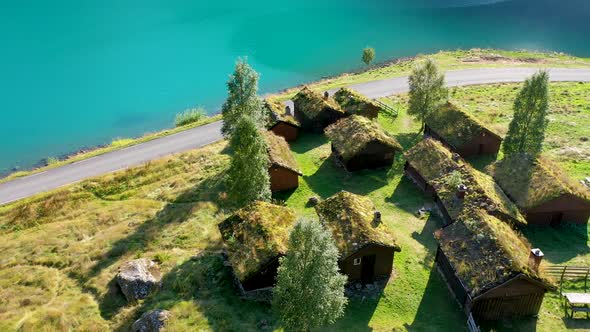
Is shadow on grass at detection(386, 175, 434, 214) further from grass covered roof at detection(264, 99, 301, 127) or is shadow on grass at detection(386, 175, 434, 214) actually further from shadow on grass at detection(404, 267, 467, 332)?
grass covered roof at detection(264, 99, 301, 127)

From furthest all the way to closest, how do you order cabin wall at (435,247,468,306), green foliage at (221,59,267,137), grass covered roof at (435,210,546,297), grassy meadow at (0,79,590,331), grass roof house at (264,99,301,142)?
grass roof house at (264,99,301,142), green foliage at (221,59,267,137), cabin wall at (435,247,468,306), grassy meadow at (0,79,590,331), grass covered roof at (435,210,546,297)

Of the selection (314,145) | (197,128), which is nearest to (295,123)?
(314,145)

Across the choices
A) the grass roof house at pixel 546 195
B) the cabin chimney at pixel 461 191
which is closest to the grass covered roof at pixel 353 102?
the grass roof house at pixel 546 195

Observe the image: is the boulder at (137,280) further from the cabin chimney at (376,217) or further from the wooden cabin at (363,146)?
the wooden cabin at (363,146)

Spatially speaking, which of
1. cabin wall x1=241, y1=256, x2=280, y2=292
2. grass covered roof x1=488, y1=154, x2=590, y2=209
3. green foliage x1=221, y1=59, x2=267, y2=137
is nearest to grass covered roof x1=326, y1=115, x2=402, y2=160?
green foliage x1=221, y1=59, x2=267, y2=137

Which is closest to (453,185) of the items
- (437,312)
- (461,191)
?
(461,191)

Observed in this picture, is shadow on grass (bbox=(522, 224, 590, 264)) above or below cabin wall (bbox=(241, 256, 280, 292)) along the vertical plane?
below
